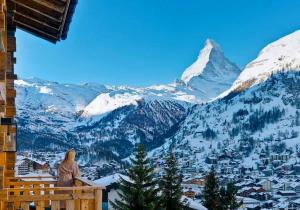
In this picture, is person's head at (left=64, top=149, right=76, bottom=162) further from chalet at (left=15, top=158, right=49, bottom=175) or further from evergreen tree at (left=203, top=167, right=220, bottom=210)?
evergreen tree at (left=203, top=167, right=220, bottom=210)

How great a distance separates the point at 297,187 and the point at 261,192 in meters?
31.9

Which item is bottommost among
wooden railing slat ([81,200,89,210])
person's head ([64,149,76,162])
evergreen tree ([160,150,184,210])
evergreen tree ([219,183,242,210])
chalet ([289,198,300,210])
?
chalet ([289,198,300,210])

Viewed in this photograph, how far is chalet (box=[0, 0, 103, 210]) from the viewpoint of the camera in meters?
7.97

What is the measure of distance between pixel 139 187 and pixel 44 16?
21.3m

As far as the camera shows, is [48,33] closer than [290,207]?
Yes

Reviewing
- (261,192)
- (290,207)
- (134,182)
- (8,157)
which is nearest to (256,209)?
(290,207)

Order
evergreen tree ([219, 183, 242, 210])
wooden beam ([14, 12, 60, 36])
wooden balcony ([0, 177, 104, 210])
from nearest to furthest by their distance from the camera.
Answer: wooden balcony ([0, 177, 104, 210]) → wooden beam ([14, 12, 60, 36]) → evergreen tree ([219, 183, 242, 210])

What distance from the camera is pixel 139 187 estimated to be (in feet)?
103

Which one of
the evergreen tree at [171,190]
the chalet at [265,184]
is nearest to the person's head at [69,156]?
the evergreen tree at [171,190]

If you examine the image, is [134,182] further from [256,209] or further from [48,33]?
[256,209]

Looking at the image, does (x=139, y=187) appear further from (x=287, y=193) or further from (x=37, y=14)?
(x=287, y=193)

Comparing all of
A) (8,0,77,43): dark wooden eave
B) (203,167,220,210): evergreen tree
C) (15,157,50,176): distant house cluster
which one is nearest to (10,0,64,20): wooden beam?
(8,0,77,43): dark wooden eave

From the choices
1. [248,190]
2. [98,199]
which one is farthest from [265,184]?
[98,199]

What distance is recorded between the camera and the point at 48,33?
13.0 metres
